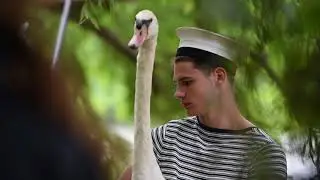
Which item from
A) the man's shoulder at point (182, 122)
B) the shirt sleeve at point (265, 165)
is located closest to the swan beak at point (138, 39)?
the man's shoulder at point (182, 122)

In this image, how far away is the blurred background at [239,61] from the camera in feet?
1.82

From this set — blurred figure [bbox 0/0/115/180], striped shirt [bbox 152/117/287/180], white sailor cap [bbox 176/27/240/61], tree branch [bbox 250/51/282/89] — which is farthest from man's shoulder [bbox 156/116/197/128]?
tree branch [bbox 250/51/282/89]

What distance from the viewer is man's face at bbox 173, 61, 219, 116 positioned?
2.88 ft

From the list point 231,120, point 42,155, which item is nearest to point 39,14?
point 42,155

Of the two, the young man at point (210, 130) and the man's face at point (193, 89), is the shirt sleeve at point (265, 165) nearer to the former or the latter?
the young man at point (210, 130)

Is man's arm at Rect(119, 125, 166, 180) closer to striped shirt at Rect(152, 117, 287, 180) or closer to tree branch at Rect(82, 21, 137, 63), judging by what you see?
striped shirt at Rect(152, 117, 287, 180)

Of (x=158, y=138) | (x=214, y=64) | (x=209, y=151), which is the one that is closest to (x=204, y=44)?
(x=214, y=64)

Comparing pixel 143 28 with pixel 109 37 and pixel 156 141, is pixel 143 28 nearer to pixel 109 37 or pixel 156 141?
pixel 109 37

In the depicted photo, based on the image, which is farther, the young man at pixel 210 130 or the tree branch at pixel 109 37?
the tree branch at pixel 109 37

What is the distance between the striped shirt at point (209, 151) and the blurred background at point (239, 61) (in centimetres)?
2

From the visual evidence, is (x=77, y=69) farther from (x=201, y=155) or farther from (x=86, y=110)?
(x=201, y=155)

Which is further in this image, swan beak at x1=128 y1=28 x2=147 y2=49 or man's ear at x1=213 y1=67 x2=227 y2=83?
swan beak at x1=128 y1=28 x2=147 y2=49

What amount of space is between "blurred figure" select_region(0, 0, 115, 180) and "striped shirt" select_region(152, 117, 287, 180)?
0.59ft

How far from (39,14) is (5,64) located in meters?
0.07
